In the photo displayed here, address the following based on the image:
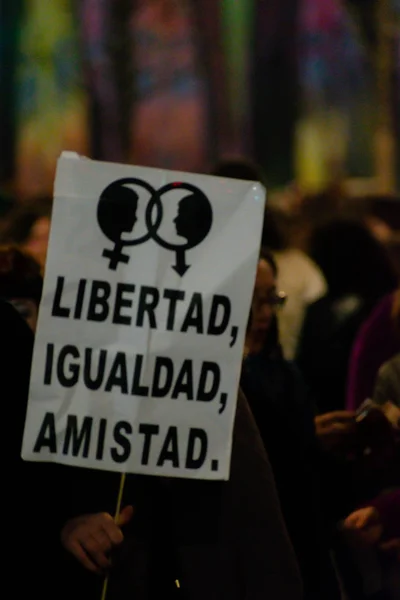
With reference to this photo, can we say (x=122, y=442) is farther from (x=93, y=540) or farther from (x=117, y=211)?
(x=117, y=211)

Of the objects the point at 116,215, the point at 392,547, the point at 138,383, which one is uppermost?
the point at 116,215

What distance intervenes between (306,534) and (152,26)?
58.8 ft

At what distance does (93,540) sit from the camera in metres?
4.40

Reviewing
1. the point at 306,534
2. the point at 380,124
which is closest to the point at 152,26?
the point at 380,124

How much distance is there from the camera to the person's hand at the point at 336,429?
5.51 m

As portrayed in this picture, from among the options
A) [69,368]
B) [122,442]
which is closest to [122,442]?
[122,442]

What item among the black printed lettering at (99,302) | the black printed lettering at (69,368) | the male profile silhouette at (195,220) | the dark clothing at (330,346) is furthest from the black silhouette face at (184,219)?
the dark clothing at (330,346)

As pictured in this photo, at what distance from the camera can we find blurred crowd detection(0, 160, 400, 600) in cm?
454

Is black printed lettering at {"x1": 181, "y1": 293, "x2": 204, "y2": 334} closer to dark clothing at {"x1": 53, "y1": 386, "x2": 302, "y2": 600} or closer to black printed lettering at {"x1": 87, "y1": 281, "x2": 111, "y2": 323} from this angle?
black printed lettering at {"x1": 87, "y1": 281, "x2": 111, "y2": 323}

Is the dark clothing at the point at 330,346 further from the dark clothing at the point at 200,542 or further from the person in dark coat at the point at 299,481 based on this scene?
the dark clothing at the point at 200,542

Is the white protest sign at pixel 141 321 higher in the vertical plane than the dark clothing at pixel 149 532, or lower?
higher

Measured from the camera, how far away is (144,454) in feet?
14.8

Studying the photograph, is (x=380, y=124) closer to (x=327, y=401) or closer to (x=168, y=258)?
(x=327, y=401)

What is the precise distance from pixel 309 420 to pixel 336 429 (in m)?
0.19
